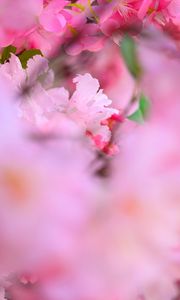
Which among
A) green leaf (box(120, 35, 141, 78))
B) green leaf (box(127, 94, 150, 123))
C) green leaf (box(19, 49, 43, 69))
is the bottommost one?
green leaf (box(19, 49, 43, 69))

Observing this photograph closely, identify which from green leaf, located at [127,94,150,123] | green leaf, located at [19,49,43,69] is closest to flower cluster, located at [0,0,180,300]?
green leaf, located at [127,94,150,123]

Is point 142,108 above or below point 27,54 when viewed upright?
above

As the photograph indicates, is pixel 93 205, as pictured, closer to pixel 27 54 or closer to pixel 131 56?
pixel 131 56

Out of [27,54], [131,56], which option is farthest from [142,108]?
[27,54]

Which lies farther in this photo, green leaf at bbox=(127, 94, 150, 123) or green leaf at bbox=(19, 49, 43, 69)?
green leaf at bbox=(19, 49, 43, 69)

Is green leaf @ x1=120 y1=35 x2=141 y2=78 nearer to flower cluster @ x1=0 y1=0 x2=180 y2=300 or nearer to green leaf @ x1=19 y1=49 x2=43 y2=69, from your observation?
flower cluster @ x1=0 y1=0 x2=180 y2=300

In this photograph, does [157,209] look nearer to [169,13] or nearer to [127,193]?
[127,193]

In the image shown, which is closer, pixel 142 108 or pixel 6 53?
pixel 142 108

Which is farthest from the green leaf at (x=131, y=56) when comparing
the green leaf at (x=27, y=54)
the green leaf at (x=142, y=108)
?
the green leaf at (x=27, y=54)

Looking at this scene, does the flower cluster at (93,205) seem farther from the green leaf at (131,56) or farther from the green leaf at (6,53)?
the green leaf at (6,53)

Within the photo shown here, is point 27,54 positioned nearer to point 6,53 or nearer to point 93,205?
point 6,53
